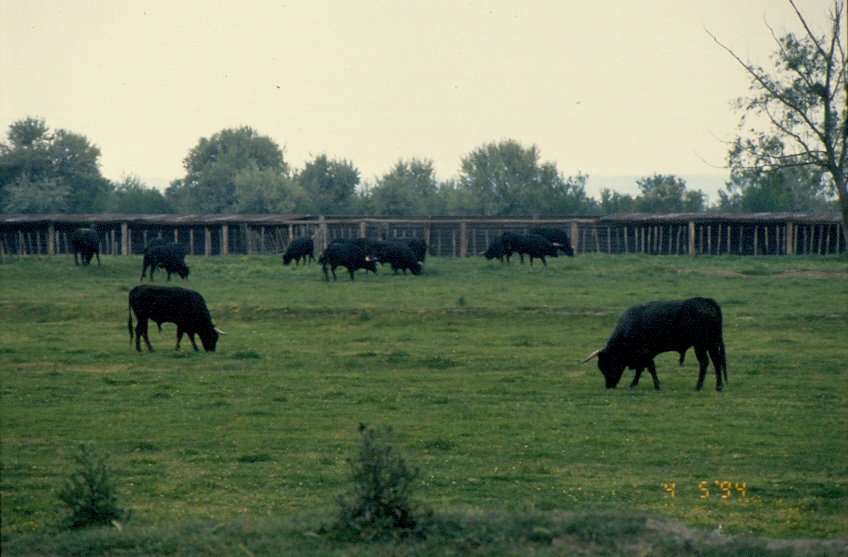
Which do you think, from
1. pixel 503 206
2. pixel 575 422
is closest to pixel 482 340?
pixel 575 422

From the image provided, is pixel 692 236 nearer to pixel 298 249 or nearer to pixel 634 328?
pixel 298 249

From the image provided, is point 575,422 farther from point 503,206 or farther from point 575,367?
point 503,206

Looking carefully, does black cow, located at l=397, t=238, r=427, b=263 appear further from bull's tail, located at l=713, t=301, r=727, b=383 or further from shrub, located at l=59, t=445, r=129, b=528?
shrub, located at l=59, t=445, r=129, b=528

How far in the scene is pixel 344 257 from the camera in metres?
44.5

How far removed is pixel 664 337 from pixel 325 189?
92.0 meters

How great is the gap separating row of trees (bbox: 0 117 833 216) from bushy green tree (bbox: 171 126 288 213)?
0.53 ft

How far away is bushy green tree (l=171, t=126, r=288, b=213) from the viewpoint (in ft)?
376

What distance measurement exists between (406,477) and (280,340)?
17.7 metres

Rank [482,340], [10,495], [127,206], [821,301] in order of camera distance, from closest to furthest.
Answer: [10,495] → [482,340] → [821,301] → [127,206]

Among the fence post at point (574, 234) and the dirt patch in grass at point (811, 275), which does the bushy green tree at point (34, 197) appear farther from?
the dirt patch in grass at point (811, 275)

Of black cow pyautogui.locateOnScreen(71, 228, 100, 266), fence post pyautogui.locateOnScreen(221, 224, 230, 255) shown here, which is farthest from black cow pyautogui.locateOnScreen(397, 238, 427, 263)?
fence post pyautogui.locateOnScreen(221, 224, 230, 255)

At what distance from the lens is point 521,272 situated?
44.9 m

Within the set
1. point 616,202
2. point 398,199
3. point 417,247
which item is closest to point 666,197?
point 616,202

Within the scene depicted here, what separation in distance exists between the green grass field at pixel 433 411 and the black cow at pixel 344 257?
8.55 metres
